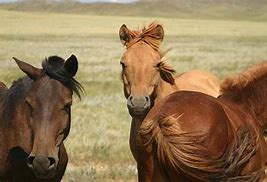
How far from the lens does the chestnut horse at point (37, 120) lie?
14.2ft

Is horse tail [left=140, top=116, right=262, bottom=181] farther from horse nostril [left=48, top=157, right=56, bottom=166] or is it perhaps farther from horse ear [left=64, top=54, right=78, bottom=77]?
horse ear [left=64, top=54, right=78, bottom=77]

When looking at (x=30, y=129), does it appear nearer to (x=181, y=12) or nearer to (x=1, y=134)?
(x=1, y=134)

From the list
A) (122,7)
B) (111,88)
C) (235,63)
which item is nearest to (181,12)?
(122,7)

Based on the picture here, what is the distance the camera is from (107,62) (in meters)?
24.8

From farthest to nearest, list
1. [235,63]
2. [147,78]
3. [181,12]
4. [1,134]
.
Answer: [181,12] < [235,63] < [147,78] < [1,134]

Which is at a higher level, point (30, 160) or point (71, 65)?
point (71, 65)

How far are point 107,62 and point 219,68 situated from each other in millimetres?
5646

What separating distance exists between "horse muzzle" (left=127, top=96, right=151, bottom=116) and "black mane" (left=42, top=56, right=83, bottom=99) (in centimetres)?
70

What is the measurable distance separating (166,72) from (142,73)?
50 centimetres

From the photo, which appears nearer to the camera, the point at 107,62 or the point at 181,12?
the point at 107,62

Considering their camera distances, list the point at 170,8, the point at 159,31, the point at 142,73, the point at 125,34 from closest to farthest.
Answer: the point at 142,73
the point at 159,31
the point at 125,34
the point at 170,8

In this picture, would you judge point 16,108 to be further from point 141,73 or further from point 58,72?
point 141,73

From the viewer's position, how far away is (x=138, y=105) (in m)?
5.26

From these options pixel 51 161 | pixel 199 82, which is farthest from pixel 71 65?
pixel 199 82
